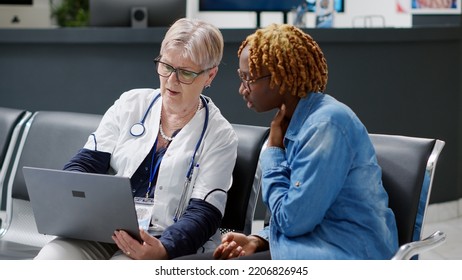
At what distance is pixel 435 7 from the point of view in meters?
5.65

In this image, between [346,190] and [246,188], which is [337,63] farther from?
[346,190]

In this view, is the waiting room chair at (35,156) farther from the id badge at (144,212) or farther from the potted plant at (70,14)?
the potted plant at (70,14)

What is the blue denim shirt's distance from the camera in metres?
1.94

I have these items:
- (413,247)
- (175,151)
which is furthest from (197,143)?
(413,247)

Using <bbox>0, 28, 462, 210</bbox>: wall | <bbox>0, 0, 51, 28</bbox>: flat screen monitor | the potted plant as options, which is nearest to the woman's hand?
<bbox>0, 28, 462, 210</bbox>: wall

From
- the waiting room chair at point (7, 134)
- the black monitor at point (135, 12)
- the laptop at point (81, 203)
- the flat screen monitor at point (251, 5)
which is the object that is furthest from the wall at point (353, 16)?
the laptop at point (81, 203)

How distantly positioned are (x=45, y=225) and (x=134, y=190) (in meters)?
0.29

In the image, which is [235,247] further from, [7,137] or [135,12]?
[135,12]

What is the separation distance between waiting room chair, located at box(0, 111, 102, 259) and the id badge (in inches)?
19.4

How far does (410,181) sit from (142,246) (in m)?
0.75

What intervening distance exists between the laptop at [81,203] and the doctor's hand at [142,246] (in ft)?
0.06

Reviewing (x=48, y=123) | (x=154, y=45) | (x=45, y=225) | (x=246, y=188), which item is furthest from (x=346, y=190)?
(x=154, y=45)

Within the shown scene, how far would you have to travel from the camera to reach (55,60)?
4.68 meters

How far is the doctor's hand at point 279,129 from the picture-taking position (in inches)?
84.2
